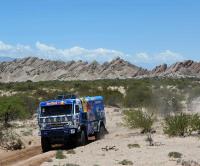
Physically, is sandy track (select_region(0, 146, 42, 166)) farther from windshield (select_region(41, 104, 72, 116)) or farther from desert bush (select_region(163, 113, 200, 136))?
desert bush (select_region(163, 113, 200, 136))

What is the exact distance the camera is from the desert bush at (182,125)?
26.7 metres

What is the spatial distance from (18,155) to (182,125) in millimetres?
8152

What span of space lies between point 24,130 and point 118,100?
21.9 meters

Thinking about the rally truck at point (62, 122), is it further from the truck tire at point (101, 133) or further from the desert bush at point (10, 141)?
the truck tire at point (101, 133)

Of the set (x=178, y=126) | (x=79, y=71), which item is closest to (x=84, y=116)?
(x=178, y=126)

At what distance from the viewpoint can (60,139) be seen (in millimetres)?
25766

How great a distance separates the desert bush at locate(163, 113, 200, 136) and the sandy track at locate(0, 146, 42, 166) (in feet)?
21.7

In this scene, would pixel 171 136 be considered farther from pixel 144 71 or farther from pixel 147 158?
pixel 144 71

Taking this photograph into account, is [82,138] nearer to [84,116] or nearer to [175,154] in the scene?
[84,116]

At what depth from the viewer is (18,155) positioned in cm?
2517

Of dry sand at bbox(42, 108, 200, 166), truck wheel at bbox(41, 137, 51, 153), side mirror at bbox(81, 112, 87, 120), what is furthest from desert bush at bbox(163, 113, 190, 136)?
truck wheel at bbox(41, 137, 51, 153)

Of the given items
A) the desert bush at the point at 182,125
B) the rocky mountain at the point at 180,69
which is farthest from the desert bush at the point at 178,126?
the rocky mountain at the point at 180,69

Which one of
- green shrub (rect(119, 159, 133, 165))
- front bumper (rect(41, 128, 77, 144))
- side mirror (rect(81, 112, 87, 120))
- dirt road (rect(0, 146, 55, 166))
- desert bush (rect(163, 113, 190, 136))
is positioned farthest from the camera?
Result: desert bush (rect(163, 113, 190, 136))

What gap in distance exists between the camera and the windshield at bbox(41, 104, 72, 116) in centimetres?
2583
